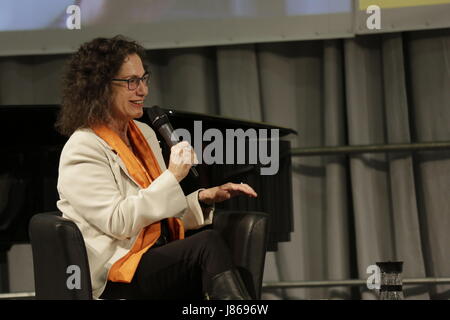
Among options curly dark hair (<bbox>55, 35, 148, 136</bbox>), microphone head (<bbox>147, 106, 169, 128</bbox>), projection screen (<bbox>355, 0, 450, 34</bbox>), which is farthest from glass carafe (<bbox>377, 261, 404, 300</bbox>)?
projection screen (<bbox>355, 0, 450, 34</bbox>)

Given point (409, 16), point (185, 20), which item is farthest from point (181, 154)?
point (409, 16)

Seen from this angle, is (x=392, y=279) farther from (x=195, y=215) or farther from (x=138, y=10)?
(x=138, y=10)

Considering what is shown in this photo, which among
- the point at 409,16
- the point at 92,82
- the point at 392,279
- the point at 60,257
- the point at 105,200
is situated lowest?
the point at 392,279

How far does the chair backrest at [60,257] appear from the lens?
6.09 ft

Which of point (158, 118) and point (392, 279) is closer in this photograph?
point (158, 118)

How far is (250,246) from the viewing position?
79.9 inches

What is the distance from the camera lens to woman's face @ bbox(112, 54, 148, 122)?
2094 millimetres

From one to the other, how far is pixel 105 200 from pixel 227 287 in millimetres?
377

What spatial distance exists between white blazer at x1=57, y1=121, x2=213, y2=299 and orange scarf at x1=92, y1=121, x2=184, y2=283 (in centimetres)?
2

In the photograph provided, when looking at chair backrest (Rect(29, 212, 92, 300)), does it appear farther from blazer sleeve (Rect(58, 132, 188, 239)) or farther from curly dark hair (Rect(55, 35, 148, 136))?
curly dark hair (Rect(55, 35, 148, 136))

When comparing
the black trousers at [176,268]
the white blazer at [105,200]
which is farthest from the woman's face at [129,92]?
the black trousers at [176,268]

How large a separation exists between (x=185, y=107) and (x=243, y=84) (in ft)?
0.99

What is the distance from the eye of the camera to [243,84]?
3.75 m

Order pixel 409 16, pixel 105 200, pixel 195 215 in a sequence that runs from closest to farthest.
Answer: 1. pixel 105 200
2. pixel 195 215
3. pixel 409 16
